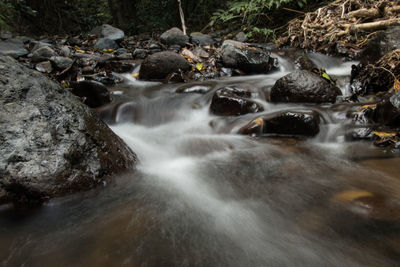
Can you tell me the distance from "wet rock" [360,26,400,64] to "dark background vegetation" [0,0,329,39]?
5070mm

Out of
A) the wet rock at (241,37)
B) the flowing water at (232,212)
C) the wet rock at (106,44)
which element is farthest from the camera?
the wet rock at (241,37)

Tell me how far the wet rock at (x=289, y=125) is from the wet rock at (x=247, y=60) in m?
3.22

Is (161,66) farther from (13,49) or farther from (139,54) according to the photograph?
(13,49)

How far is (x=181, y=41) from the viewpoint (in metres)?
9.44

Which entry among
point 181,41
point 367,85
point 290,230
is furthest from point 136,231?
point 181,41

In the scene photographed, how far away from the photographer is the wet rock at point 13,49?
23.2 ft

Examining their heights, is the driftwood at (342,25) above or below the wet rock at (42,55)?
above

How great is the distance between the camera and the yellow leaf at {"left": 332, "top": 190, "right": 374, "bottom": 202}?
2.20 m

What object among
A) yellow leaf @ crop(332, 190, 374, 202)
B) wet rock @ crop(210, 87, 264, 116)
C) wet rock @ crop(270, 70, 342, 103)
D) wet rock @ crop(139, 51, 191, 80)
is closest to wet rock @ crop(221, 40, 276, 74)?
wet rock @ crop(139, 51, 191, 80)

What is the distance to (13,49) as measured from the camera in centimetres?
735

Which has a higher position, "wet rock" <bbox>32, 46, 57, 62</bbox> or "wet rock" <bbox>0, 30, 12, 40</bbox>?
"wet rock" <bbox>0, 30, 12, 40</bbox>

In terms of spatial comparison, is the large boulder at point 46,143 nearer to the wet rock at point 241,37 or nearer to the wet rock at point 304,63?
the wet rock at point 304,63

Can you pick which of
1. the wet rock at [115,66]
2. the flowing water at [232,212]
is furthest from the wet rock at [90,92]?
the wet rock at [115,66]

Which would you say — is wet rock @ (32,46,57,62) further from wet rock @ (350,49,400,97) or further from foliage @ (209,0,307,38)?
wet rock @ (350,49,400,97)
